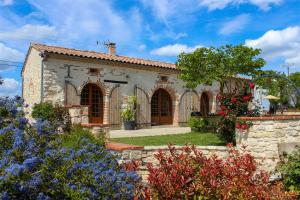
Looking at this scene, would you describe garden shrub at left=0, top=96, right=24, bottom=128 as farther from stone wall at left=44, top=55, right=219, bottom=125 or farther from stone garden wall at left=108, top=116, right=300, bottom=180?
stone wall at left=44, top=55, right=219, bottom=125

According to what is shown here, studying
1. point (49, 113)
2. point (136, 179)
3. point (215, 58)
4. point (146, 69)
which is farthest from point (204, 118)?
point (136, 179)

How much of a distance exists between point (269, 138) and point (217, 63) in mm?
7280

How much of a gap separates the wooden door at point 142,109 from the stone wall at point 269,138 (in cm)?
930

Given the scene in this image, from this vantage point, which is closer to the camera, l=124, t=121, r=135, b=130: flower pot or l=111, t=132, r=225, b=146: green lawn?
l=111, t=132, r=225, b=146: green lawn

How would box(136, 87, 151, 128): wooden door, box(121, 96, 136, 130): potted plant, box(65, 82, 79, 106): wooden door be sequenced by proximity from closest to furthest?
box(65, 82, 79, 106): wooden door, box(121, 96, 136, 130): potted plant, box(136, 87, 151, 128): wooden door

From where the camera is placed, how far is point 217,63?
14.5m

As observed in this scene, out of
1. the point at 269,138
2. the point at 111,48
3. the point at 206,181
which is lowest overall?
the point at 206,181

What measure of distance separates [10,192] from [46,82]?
452 inches

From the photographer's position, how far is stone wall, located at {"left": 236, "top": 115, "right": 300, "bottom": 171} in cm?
761

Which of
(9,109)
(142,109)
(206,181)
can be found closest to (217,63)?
(142,109)

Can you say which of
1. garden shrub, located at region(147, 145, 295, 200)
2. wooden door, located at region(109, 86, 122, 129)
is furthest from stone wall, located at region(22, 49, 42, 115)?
garden shrub, located at region(147, 145, 295, 200)

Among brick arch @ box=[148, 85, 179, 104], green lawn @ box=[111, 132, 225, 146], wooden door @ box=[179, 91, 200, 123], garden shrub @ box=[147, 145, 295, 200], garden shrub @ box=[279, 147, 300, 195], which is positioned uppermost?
brick arch @ box=[148, 85, 179, 104]

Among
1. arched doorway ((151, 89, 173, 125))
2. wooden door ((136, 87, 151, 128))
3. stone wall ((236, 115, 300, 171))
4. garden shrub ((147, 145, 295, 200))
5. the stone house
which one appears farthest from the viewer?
arched doorway ((151, 89, 173, 125))

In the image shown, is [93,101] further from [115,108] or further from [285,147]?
[285,147]
